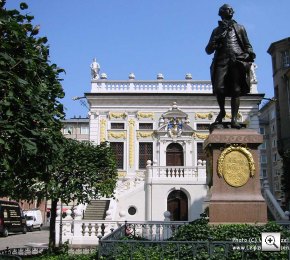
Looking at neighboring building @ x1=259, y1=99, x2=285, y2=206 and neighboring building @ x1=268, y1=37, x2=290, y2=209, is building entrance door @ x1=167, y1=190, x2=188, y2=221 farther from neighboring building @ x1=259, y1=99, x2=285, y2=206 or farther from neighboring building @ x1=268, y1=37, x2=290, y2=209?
neighboring building @ x1=259, y1=99, x2=285, y2=206

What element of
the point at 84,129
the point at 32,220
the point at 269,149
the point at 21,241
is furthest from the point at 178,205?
the point at 84,129

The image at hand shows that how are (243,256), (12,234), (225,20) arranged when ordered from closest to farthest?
(243,256)
(225,20)
(12,234)

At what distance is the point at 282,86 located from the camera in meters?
46.8

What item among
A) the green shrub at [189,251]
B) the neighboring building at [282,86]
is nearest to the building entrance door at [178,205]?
the green shrub at [189,251]

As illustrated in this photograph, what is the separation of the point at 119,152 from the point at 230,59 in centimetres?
2487

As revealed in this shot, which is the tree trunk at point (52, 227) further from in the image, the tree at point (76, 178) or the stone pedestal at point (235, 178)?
the stone pedestal at point (235, 178)

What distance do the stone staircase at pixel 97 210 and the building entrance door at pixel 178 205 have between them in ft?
13.3

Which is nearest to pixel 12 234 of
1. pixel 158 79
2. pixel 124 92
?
pixel 124 92

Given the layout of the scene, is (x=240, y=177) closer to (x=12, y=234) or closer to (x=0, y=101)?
(x=0, y=101)

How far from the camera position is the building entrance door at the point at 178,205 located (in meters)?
28.2

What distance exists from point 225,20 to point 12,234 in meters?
28.6

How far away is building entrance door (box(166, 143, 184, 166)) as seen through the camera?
33.9 metres

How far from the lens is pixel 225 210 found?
353 inches

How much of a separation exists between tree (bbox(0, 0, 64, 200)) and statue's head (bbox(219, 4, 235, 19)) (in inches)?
160
